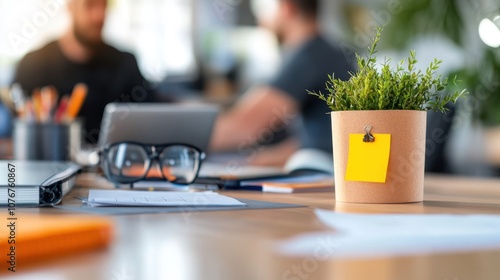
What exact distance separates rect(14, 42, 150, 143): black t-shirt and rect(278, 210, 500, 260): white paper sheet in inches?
95.6

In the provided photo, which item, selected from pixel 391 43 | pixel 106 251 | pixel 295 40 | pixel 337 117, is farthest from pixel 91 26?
pixel 106 251

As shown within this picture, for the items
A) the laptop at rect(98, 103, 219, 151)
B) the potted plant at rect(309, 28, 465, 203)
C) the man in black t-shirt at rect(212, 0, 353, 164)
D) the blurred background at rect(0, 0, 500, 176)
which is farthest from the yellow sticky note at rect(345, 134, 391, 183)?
the blurred background at rect(0, 0, 500, 176)

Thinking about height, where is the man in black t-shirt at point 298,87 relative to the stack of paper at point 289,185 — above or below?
above

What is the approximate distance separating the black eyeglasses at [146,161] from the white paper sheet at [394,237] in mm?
483

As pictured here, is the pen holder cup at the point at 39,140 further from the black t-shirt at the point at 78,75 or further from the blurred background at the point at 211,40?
the blurred background at the point at 211,40

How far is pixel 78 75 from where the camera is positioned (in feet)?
10.3

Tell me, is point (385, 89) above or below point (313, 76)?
below

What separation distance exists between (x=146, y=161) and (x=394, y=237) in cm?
64

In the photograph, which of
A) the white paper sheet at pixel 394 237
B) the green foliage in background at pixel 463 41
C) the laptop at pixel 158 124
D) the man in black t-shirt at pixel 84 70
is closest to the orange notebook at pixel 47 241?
the white paper sheet at pixel 394 237

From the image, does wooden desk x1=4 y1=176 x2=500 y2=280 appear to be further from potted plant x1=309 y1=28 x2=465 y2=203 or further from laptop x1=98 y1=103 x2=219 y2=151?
laptop x1=98 y1=103 x2=219 y2=151

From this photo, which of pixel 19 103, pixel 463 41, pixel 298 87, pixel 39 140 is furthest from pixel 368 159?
pixel 463 41

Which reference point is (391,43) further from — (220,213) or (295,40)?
(220,213)

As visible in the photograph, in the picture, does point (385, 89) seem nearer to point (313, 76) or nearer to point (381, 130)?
point (381, 130)

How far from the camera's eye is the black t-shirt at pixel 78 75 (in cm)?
308
